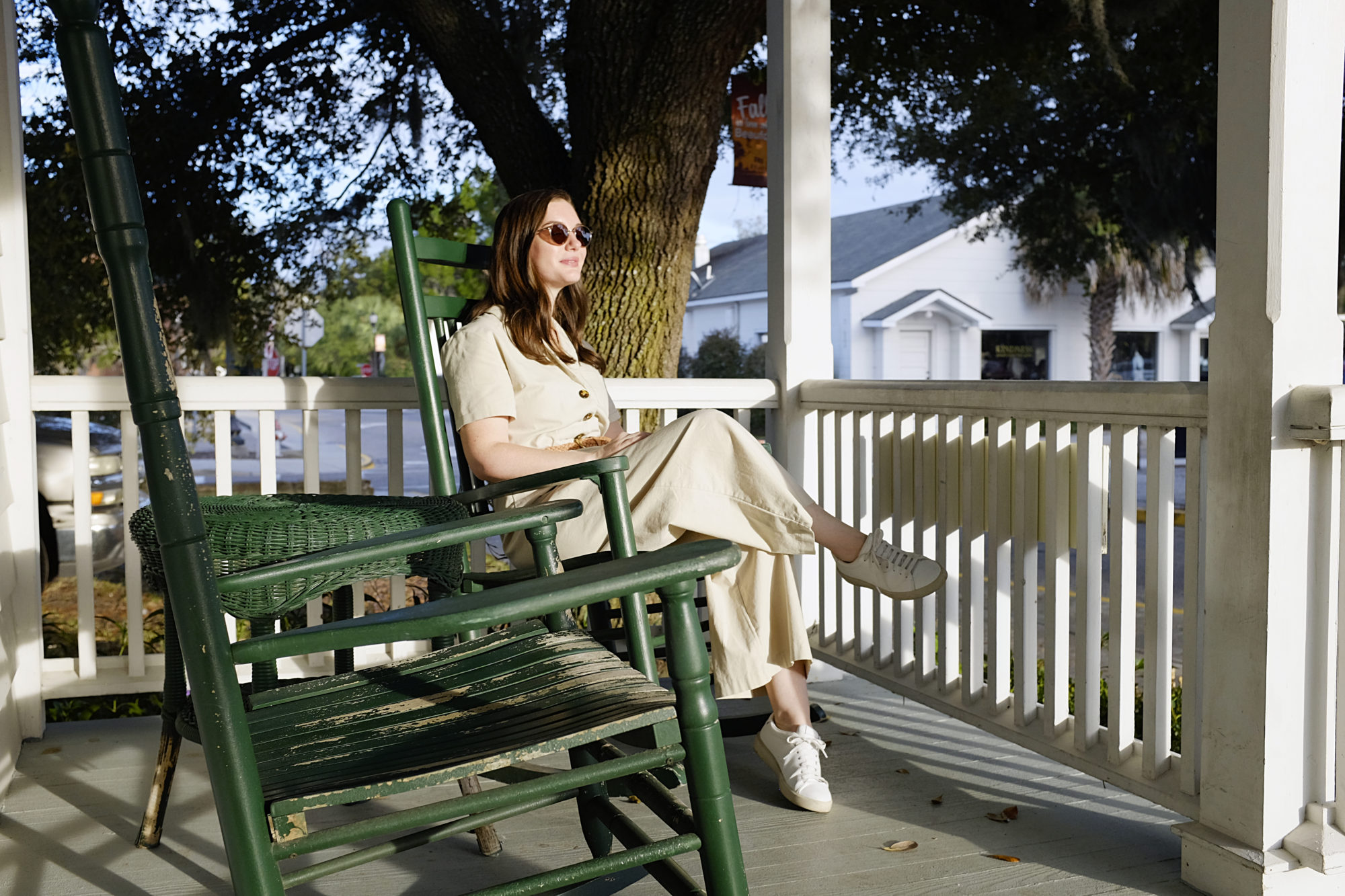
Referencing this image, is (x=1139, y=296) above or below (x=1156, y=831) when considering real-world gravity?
above

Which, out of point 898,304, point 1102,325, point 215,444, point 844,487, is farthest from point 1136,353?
point 215,444

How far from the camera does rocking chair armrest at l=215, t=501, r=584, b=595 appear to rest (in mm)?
1143

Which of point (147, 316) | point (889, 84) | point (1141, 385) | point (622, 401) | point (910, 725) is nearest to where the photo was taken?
point (147, 316)

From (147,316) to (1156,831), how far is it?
6.36ft

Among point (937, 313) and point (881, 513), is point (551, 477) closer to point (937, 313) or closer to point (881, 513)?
point (881, 513)

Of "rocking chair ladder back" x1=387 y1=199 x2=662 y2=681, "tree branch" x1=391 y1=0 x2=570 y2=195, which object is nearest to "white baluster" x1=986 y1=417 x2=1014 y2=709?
"rocking chair ladder back" x1=387 y1=199 x2=662 y2=681

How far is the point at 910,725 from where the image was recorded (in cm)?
282

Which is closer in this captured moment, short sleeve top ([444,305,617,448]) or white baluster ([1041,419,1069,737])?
white baluster ([1041,419,1069,737])

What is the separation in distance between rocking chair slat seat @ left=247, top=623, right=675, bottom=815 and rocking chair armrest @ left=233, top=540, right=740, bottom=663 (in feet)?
0.48

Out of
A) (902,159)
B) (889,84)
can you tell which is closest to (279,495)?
(889,84)

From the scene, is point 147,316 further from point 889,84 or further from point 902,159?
point 902,159

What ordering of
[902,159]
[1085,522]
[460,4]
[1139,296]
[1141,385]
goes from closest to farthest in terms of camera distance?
[1141,385]
[1085,522]
[460,4]
[902,159]
[1139,296]

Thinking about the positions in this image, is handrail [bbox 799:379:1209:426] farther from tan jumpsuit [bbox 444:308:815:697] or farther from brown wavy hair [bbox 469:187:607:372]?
brown wavy hair [bbox 469:187:607:372]

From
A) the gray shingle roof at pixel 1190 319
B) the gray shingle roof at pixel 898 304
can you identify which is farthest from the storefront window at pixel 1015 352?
the gray shingle roof at pixel 1190 319
